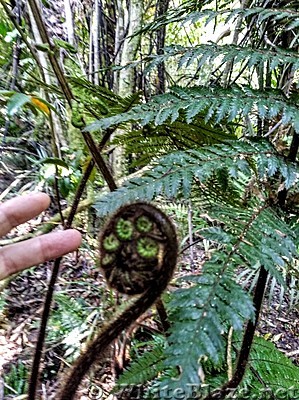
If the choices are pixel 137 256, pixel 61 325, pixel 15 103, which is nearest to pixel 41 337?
pixel 137 256

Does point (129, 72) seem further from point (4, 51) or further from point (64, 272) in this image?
point (64, 272)

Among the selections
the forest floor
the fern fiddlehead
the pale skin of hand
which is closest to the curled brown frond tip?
the fern fiddlehead

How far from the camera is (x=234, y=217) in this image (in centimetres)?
86

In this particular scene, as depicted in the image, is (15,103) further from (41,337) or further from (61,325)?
(61,325)

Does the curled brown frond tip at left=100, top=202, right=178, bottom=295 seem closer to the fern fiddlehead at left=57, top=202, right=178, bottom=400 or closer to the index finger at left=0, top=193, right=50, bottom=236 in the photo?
the fern fiddlehead at left=57, top=202, right=178, bottom=400

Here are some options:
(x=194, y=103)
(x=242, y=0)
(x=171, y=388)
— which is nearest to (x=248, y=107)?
(x=194, y=103)

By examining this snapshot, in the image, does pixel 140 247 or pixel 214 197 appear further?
pixel 214 197

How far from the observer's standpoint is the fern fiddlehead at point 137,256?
74 cm

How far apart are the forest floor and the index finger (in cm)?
53

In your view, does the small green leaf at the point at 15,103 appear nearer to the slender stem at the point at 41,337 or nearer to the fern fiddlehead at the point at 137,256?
the fern fiddlehead at the point at 137,256

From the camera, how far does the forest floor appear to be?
1640 millimetres

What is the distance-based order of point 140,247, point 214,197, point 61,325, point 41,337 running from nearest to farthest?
point 140,247 → point 41,337 → point 214,197 → point 61,325

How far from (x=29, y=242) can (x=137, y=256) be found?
0.39 meters

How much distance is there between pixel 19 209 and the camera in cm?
106
